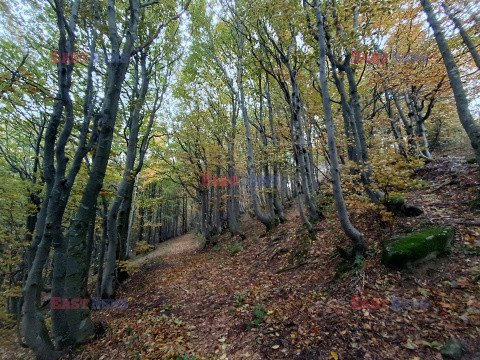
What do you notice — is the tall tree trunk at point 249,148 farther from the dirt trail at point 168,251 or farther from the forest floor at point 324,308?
the dirt trail at point 168,251

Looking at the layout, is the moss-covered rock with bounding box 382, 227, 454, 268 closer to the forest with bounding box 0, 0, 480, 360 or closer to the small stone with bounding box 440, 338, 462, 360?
the forest with bounding box 0, 0, 480, 360

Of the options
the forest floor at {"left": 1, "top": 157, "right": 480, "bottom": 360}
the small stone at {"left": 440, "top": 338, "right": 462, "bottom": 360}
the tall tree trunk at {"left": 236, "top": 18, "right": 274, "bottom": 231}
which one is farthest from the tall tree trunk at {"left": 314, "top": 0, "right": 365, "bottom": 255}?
the tall tree trunk at {"left": 236, "top": 18, "right": 274, "bottom": 231}

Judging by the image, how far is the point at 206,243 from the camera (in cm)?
1431

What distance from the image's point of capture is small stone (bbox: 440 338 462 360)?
2.27 meters

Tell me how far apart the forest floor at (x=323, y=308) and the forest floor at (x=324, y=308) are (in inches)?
0.6

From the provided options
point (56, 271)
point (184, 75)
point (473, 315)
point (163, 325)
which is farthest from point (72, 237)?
point (184, 75)

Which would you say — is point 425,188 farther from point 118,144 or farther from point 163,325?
point 118,144

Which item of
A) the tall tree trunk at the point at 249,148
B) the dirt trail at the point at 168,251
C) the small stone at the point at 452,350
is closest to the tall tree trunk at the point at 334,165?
the small stone at the point at 452,350

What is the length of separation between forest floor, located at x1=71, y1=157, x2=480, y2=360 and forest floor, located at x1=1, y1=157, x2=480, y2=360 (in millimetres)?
15

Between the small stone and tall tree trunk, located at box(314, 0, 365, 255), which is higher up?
tall tree trunk, located at box(314, 0, 365, 255)

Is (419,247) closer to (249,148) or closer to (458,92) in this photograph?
(458,92)

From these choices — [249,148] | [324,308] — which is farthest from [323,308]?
[249,148]

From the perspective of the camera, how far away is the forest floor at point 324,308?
9.07 feet

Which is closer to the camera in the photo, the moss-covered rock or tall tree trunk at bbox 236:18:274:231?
the moss-covered rock
